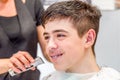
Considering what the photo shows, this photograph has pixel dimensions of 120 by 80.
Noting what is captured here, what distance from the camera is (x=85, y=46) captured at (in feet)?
3.87

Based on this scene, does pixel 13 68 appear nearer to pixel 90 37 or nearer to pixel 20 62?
pixel 20 62

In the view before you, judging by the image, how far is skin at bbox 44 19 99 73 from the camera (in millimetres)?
1129

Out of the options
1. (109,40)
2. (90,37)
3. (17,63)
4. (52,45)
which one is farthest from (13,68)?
(109,40)

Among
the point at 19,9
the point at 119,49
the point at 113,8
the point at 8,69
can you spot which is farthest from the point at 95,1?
the point at 8,69

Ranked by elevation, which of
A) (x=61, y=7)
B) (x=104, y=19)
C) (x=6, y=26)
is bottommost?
(x=104, y=19)

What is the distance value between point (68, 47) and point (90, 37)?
119 millimetres

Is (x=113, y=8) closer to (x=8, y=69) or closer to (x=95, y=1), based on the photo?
(x=95, y=1)

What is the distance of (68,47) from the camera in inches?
44.5

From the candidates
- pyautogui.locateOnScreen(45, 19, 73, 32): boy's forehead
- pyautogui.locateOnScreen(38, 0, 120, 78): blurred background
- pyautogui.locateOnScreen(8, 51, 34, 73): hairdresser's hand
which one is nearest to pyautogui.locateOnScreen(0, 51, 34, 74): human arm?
pyautogui.locateOnScreen(8, 51, 34, 73): hairdresser's hand

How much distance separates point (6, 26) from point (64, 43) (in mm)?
372

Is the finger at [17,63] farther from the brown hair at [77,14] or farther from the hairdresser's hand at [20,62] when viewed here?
the brown hair at [77,14]

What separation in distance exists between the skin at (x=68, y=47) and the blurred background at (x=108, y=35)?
889mm

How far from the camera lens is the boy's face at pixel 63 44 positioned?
113 cm

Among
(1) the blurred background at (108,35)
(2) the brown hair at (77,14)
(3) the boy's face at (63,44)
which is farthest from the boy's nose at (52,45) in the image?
(1) the blurred background at (108,35)
